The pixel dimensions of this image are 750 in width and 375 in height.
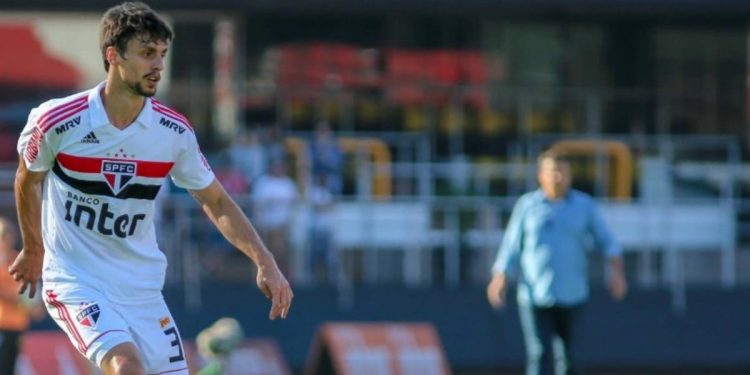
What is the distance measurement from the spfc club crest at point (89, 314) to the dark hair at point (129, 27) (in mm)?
968

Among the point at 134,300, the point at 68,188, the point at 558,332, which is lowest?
the point at 558,332

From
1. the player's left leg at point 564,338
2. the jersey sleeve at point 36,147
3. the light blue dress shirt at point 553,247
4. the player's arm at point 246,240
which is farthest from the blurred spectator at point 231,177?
the jersey sleeve at point 36,147

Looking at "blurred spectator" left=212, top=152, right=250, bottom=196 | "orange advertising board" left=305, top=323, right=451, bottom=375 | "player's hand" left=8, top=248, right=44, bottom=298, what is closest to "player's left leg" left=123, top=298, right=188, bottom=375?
"player's hand" left=8, top=248, right=44, bottom=298

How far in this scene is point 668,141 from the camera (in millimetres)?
20109

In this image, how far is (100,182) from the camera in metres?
6.73

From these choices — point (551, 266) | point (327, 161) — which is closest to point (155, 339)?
point (551, 266)

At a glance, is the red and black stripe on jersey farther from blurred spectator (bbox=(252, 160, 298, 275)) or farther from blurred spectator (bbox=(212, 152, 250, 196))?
blurred spectator (bbox=(212, 152, 250, 196))

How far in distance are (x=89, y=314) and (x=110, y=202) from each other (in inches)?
17.3

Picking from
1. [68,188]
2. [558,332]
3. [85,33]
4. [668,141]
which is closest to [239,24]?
[85,33]

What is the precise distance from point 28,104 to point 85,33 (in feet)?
3.34

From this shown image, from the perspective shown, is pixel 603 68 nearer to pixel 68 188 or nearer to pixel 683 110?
pixel 683 110

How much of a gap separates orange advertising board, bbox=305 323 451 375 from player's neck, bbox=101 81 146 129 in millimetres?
9561

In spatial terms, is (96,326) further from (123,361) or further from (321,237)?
(321,237)

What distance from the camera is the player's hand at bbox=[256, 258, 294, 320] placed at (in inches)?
270
